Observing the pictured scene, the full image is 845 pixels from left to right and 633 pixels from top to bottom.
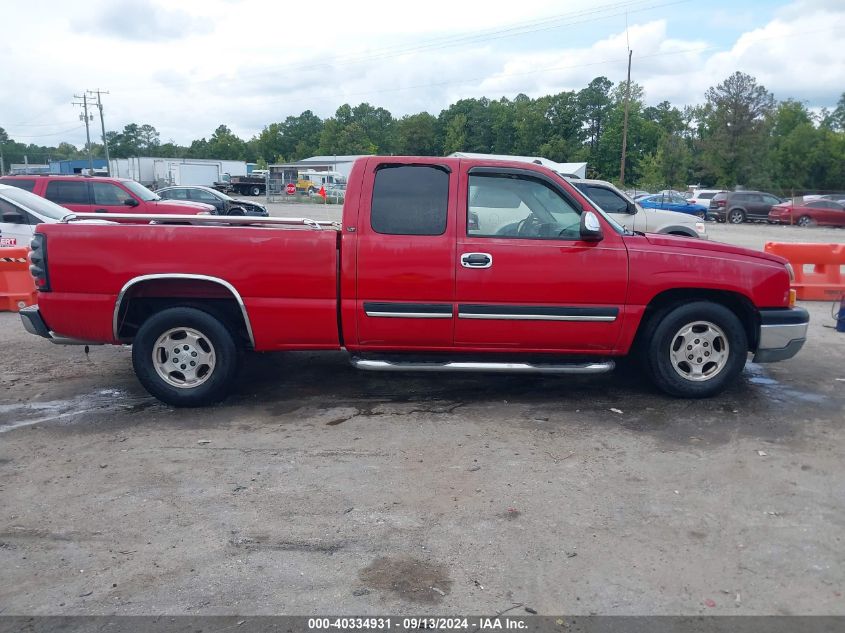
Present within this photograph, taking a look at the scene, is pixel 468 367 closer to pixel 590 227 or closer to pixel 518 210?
pixel 518 210

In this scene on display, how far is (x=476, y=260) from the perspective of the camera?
5.49 meters

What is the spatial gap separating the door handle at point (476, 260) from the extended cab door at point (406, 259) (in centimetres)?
9

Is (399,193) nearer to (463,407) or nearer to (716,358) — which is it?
(463,407)

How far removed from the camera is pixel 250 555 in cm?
359

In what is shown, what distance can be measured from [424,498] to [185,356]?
253 centimetres

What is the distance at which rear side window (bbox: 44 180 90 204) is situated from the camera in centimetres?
1382

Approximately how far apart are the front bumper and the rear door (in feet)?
40.3

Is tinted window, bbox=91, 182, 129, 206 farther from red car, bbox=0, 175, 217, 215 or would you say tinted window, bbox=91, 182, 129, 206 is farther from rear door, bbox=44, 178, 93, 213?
rear door, bbox=44, 178, 93, 213

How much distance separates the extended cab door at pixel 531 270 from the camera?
5512 millimetres

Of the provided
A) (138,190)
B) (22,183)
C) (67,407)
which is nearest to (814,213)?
(138,190)

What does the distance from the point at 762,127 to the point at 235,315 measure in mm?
55767

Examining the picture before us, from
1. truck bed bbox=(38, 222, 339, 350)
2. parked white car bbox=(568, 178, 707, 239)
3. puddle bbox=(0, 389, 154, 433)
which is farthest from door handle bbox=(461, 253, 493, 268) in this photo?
parked white car bbox=(568, 178, 707, 239)

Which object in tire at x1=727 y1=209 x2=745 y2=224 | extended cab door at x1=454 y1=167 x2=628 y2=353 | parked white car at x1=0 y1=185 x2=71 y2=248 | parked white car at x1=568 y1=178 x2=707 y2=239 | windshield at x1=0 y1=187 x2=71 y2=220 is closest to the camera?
extended cab door at x1=454 y1=167 x2=628 y2=353

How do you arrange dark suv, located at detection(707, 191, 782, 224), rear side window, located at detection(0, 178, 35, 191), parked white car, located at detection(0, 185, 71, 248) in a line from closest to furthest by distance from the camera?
parked white car, located at detection(0, 185, 71, 248) → rear side window, located at detection(0, 178, 35, 191) → dark suv, located at detection(707, 191, 782, 224)
